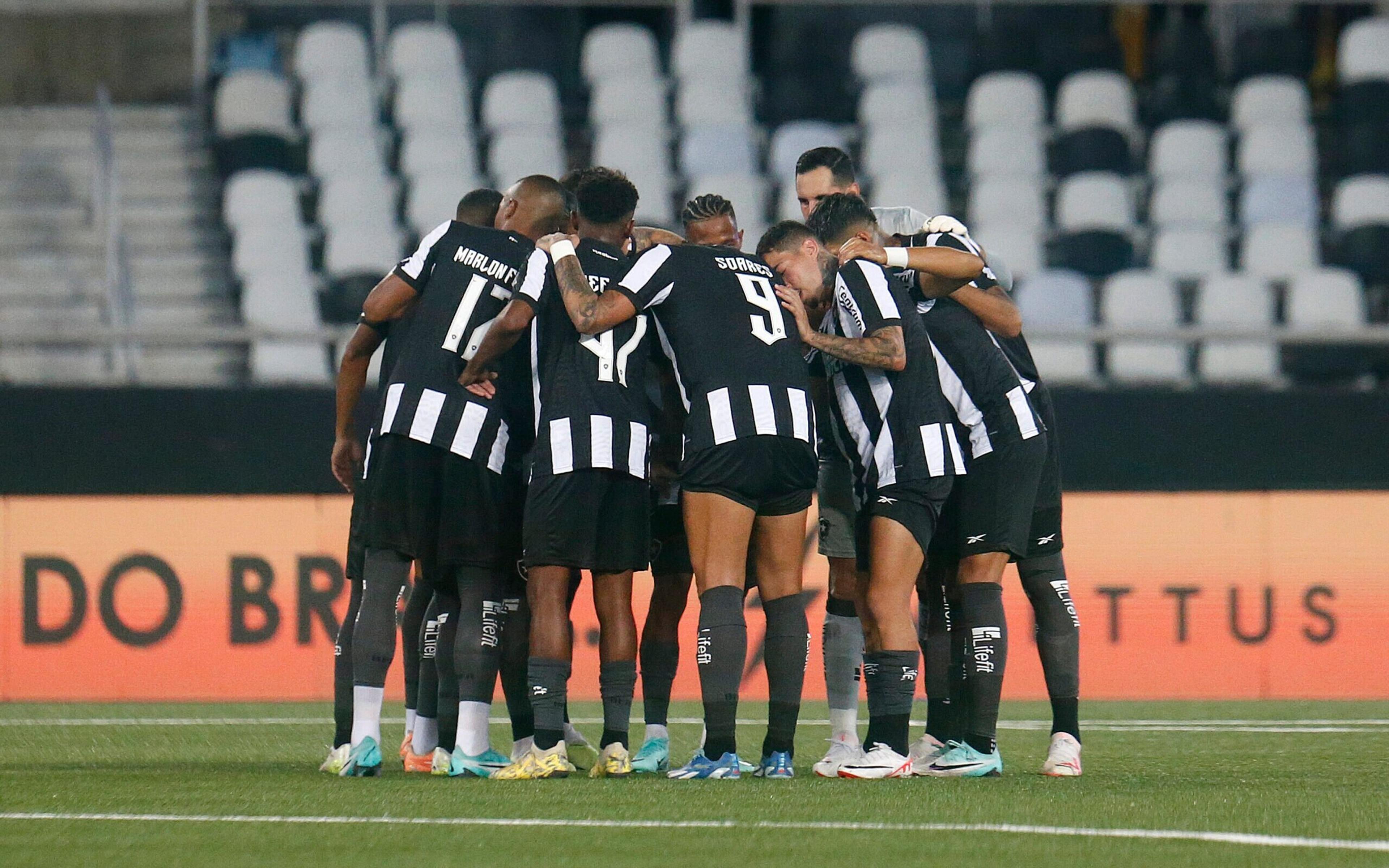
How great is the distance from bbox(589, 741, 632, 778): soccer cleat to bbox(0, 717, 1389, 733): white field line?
96.6 inches

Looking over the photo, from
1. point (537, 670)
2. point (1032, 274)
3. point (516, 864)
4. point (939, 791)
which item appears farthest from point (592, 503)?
point (1032, 274)

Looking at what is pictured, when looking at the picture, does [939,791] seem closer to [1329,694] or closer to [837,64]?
[1329,694]

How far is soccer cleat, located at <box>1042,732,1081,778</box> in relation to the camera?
243 inches

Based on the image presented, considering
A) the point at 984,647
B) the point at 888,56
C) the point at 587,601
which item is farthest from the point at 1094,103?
the point at 984,647

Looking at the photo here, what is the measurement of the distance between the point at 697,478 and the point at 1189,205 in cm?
898

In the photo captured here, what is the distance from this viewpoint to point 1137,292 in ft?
42.3

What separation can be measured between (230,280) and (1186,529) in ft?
22.6

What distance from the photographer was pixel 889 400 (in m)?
6.25

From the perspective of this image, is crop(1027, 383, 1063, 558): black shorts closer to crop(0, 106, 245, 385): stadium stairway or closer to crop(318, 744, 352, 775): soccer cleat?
crop(318, 744, 352, 775): soccer cleat

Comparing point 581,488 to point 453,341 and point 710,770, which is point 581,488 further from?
point 710,770

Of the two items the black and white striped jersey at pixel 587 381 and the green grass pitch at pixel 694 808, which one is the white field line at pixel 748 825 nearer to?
the green grass pitch at pixel 694 808

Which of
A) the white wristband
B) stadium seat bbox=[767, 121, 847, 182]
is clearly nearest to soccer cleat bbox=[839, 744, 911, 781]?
the white wristband

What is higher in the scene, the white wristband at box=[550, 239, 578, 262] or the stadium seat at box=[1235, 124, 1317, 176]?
the stadium seat at box=[1235, 124, 1317, 176]

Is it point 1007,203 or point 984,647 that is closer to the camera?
point 984,647
